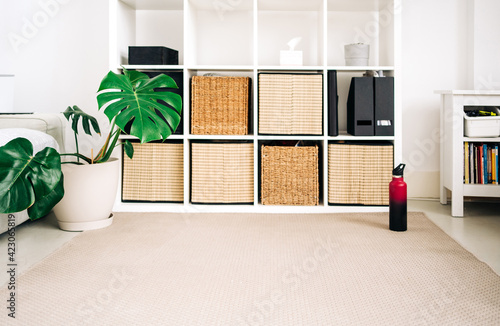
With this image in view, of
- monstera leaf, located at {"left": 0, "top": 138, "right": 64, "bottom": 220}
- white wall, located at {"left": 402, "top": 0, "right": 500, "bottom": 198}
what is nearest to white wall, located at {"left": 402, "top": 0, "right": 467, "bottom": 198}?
white wall, located at {"left": 402, "top": 0, "right": 500, "bottom": 198}

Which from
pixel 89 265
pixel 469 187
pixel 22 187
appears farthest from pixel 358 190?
pixel 22 187

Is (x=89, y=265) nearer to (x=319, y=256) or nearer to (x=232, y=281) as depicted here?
(x=232, y=281)

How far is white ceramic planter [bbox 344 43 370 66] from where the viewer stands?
9.05 ft

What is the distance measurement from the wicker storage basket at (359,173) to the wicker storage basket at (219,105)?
1.95 feet

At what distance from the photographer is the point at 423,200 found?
315cm

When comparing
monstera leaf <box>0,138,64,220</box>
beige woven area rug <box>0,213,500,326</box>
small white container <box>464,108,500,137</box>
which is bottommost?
beige woven area rug <box>0,213,500,326</box>

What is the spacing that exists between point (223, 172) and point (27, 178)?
1.22m

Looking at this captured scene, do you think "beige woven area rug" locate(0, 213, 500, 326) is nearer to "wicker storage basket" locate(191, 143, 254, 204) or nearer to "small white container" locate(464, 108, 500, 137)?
"wicker storage basket" locate(191, 143, 254, 204)

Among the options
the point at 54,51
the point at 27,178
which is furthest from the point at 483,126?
the point at 54,51

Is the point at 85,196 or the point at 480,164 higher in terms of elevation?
the point at 480,164

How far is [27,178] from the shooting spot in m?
1.77

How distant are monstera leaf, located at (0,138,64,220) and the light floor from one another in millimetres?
233

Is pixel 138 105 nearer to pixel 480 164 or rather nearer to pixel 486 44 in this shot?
pixel 480 164

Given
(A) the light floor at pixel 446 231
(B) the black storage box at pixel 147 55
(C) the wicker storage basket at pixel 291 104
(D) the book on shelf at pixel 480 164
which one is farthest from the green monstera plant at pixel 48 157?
(D) the book on shelf at pixel 480 164
